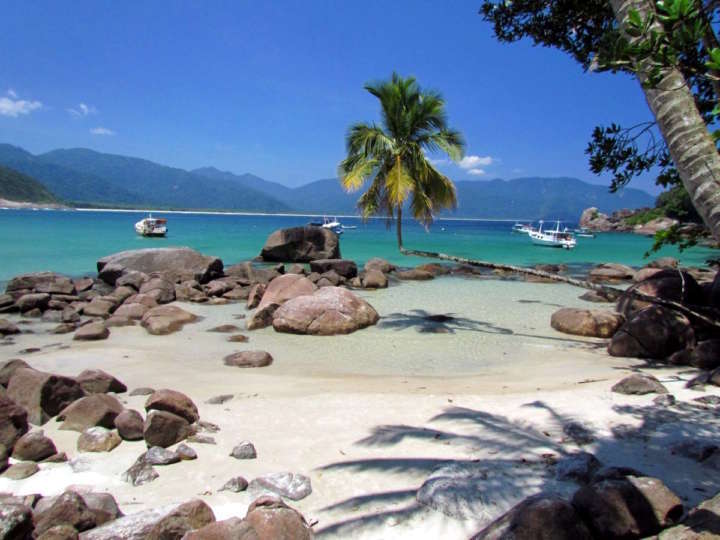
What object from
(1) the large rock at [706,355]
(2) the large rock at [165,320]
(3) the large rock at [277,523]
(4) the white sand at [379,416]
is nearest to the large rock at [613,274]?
(4) the white sand at [379,416]

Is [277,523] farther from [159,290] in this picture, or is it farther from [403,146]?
[159,290]

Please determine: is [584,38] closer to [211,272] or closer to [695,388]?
[695,388]

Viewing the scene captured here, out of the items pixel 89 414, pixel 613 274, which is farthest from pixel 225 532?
pixel 613 274

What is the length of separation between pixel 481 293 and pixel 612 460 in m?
14.9

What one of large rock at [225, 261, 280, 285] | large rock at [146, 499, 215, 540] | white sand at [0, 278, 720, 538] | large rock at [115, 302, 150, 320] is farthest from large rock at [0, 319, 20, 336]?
large rock at [146, 499, 215, 540]

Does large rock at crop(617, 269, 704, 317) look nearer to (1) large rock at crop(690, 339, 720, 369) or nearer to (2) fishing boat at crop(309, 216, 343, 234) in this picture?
(1) large rock at crop(690, 339, 720, 369)

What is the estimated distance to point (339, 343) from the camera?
10.8 metres

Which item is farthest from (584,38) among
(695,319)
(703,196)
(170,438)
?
(170,438)

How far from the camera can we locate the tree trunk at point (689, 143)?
3.37 meters

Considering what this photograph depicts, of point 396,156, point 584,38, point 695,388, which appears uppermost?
point 584,38

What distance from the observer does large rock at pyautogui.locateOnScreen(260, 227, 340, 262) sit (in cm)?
3072

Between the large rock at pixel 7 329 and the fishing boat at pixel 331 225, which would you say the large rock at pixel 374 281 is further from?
the fishing boat at pixel 331 225

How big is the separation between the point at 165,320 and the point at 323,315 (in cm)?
403

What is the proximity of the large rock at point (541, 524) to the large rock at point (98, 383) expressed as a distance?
18.6ft
